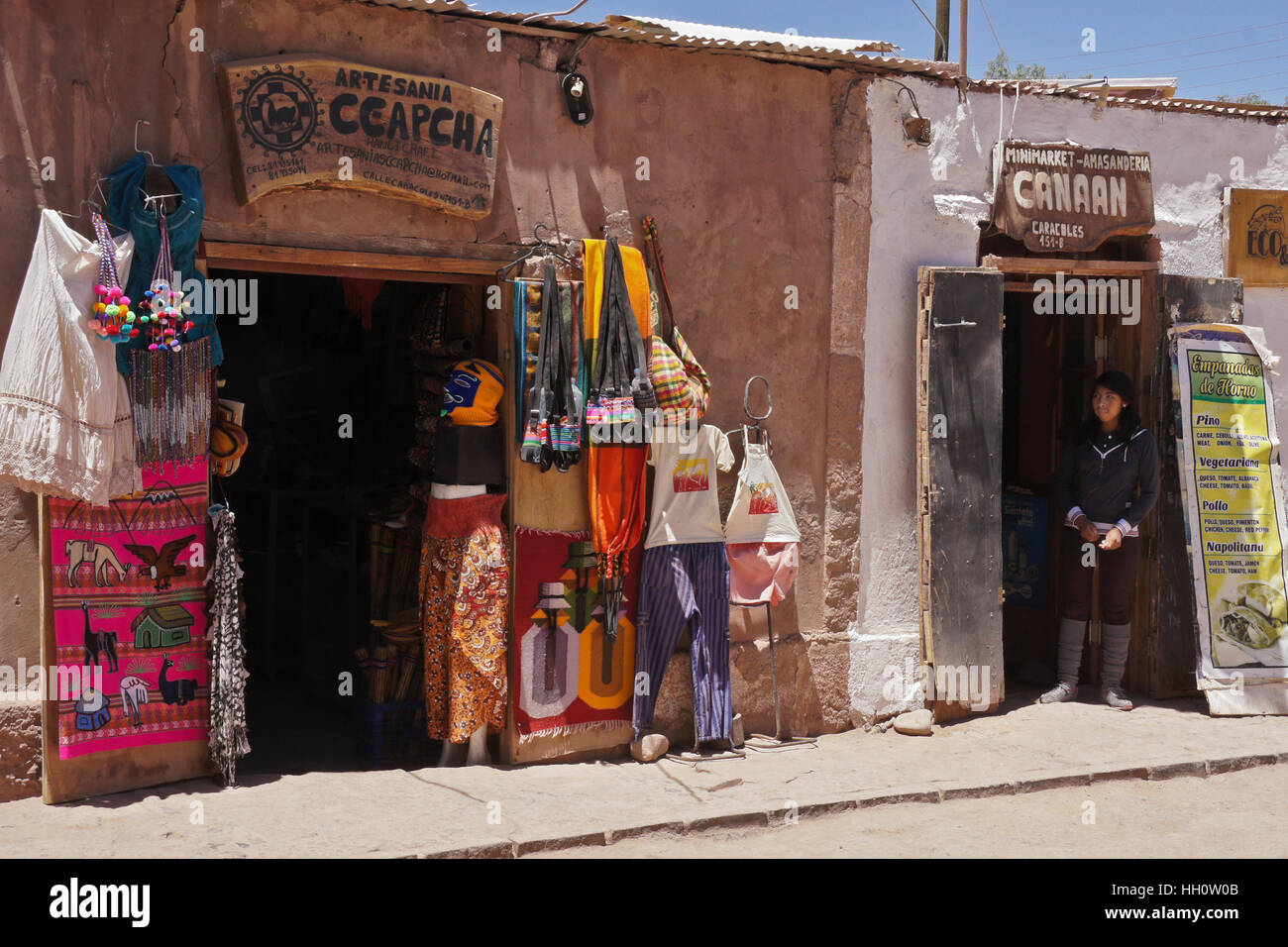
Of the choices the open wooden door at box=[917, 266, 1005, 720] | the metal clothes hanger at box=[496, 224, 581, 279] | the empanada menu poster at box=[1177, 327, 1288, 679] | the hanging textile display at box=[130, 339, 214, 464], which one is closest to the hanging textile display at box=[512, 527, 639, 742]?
the metal clothes hanger at box=[496, 224, 581, 279]

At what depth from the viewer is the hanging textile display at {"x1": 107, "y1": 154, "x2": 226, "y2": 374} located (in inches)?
225

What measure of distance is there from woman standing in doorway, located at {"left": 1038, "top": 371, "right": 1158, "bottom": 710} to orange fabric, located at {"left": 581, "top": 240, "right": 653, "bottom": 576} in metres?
3.18

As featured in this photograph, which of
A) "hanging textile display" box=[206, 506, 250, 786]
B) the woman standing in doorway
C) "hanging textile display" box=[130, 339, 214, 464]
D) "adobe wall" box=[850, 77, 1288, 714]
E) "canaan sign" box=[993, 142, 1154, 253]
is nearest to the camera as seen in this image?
"hanging textile display" box=[130, 339, 214, 464]

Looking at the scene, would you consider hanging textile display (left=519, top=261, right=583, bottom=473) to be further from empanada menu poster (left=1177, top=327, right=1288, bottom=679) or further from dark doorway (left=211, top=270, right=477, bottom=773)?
empanada menu poster (left=1177, top=327, right=1288, bottom=679)

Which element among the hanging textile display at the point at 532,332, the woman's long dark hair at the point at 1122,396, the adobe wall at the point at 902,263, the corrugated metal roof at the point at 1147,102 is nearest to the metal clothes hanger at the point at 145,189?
the hanging textile display at the point at 532,332

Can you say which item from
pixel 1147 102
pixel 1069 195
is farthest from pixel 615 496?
pixel 1147 102

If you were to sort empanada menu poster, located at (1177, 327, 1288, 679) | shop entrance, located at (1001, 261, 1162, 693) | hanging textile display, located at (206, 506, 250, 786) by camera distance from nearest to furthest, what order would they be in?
hanging textile display, located at (206, 506, 250, 786) → empanada menu poster, located at (1177, 327, 1288, 679) → shop entrance, located at (1001, 261, 1162, 693)

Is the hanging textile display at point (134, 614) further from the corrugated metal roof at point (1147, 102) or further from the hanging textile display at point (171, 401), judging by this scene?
the corrugated metal roof at point (1147, 102)

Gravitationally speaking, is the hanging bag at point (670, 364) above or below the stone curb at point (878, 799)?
above

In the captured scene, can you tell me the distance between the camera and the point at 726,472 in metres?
7.42

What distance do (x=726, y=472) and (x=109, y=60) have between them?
3.76 metres

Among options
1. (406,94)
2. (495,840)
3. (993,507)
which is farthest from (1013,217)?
(495,840)

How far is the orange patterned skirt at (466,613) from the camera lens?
261 inches

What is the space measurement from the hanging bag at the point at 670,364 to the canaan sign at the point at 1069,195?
7.98ft
